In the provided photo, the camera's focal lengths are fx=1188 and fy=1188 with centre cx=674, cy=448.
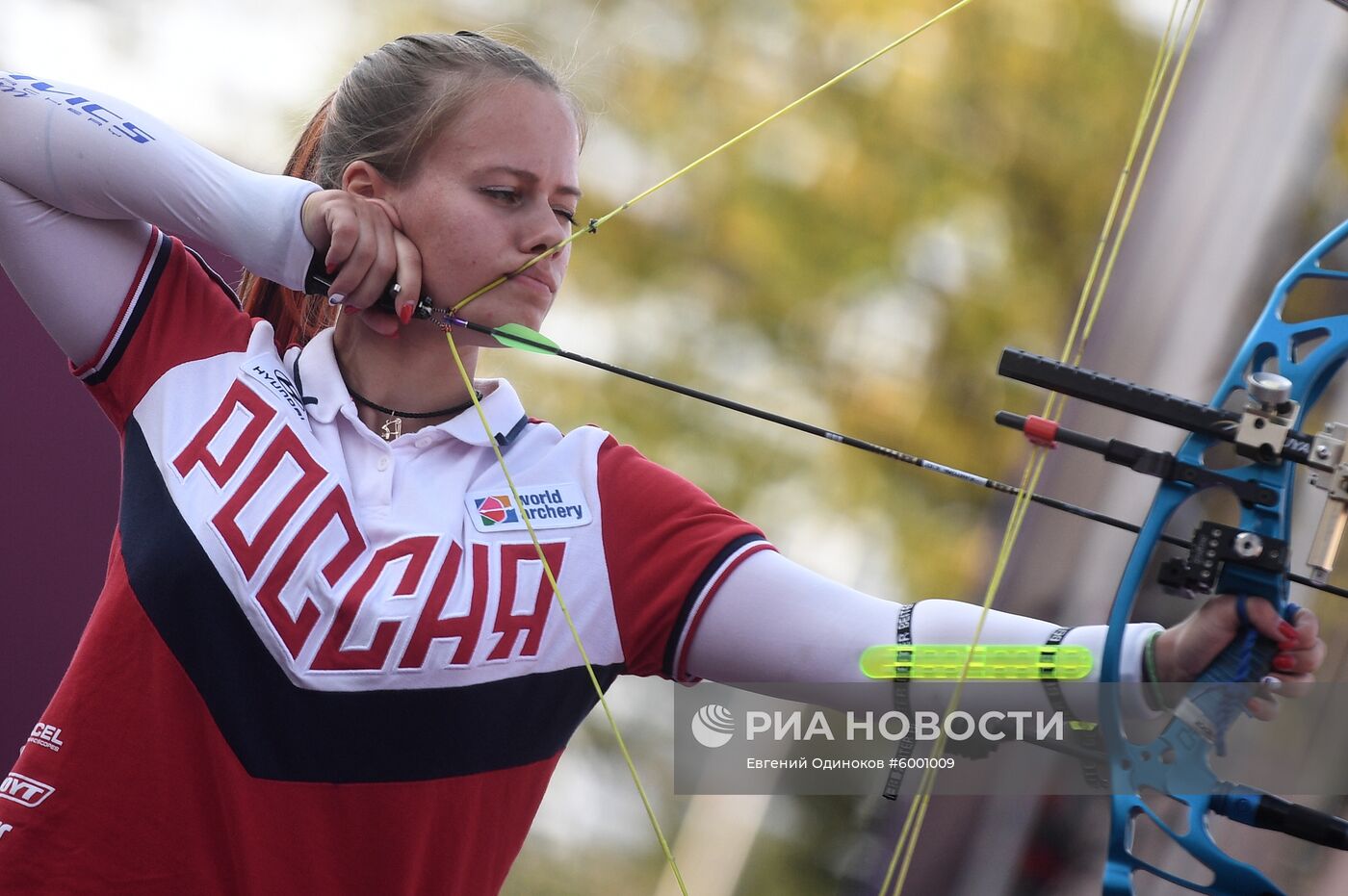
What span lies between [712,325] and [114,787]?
4.39 feet

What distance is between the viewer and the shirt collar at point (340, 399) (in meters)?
0.98

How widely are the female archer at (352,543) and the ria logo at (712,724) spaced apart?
0.21m

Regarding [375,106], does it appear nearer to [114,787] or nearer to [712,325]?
[114,787]

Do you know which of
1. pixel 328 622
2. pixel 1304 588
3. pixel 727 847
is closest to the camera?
pixel 328 622

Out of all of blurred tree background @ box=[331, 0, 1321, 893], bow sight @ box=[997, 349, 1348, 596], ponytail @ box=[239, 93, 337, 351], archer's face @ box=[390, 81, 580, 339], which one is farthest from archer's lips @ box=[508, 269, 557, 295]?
blurred tree background @ box=[331, 0, 1321, 893]

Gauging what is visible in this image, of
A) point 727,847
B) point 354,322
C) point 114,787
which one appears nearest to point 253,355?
point 354,322

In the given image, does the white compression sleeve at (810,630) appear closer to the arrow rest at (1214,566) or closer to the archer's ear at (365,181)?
the arrow rest at (1214,566)

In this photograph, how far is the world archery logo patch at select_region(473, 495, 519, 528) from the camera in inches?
37.4

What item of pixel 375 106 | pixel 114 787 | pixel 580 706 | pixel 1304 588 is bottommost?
pixel 114 787

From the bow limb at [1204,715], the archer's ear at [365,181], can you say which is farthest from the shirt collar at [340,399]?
the bow limb at [1204,715]

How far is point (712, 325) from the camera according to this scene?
2049 mm

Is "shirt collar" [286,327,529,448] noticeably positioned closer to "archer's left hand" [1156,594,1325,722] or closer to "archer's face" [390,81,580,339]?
"archer's face" [390,81,580,339]

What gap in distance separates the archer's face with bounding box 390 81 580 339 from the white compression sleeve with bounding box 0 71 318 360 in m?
0.10

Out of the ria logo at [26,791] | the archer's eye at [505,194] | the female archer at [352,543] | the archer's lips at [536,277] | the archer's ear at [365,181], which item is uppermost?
the archer's eye at [505,194]
